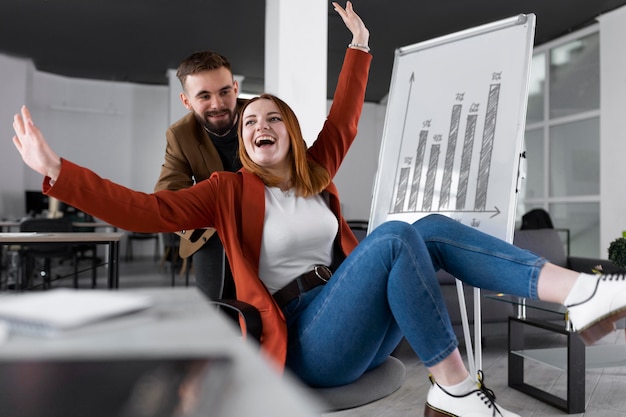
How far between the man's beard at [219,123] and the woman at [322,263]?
0.37 m

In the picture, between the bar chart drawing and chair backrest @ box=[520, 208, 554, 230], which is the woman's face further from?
chair backrest @ box=[520, 208, 554, 230]

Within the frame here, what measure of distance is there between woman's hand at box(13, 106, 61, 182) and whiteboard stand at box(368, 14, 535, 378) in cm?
162

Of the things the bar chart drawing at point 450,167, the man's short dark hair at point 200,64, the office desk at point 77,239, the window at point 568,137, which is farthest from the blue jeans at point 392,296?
the window at point 568,137

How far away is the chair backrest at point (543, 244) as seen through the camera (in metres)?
4.08

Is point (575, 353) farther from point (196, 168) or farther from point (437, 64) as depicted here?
point (196, 168)

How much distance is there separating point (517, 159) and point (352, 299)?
115 centimetres

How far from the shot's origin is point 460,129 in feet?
8.05

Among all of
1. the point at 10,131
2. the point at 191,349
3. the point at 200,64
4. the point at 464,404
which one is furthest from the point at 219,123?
the point at 10,131

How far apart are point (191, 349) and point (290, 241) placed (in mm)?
1187

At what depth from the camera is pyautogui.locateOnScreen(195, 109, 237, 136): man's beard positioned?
215 centimetres

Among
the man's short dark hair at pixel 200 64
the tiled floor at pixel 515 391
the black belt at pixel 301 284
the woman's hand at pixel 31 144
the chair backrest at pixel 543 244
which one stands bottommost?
the tiled floor at pixel 515 391

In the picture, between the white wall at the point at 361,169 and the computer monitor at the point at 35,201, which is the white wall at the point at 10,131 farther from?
the white wall at the point at 361,169

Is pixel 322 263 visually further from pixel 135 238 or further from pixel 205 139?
pixel 135 238

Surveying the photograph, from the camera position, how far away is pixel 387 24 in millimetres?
6996
